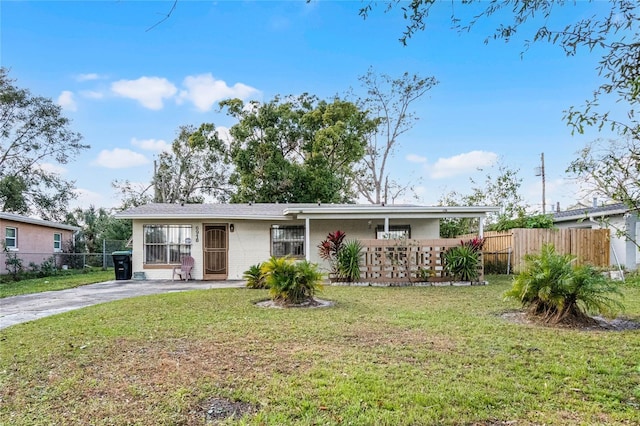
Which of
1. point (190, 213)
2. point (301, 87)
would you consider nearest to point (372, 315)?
point (190, 213)

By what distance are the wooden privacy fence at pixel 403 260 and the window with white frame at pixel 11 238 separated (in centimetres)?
1475

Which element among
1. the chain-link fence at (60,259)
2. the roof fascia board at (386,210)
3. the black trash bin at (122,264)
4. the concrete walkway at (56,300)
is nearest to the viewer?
the concrete walkway at (56,300)

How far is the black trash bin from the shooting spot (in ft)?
46.1

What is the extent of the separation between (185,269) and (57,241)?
11.4 m

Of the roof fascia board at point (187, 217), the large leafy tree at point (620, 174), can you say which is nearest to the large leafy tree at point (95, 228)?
the roof fascia board at point (187, 217)

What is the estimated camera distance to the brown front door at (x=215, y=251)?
14898 millimetres

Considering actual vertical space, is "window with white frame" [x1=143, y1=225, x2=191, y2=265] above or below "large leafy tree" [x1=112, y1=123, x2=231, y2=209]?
below

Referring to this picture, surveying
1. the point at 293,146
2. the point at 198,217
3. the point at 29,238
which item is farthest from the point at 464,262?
the point at 29,238

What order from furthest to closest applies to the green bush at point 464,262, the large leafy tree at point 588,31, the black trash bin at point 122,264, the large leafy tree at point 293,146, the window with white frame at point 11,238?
the large leafy tree at point 293,146
the window with white frame at point 11,238
the black trash bin at point 122,264
the green bush at point 464,262
the large leafy tree at point 588,31

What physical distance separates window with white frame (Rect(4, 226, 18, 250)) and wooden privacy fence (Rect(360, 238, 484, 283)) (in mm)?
14750

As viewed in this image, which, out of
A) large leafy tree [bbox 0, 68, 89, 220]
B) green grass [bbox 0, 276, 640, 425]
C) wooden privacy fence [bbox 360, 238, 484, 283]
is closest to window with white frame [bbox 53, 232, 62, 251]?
large leafy tree [bbox 0, 68, 89, 220]

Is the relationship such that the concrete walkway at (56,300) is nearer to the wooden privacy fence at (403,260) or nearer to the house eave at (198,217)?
the house eave at (198,217)

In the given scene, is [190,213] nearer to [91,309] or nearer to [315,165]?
[91,309]

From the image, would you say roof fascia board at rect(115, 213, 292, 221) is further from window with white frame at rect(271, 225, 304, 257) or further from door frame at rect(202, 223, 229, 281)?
window with white frame at rect(271, 225, 304, 257)
